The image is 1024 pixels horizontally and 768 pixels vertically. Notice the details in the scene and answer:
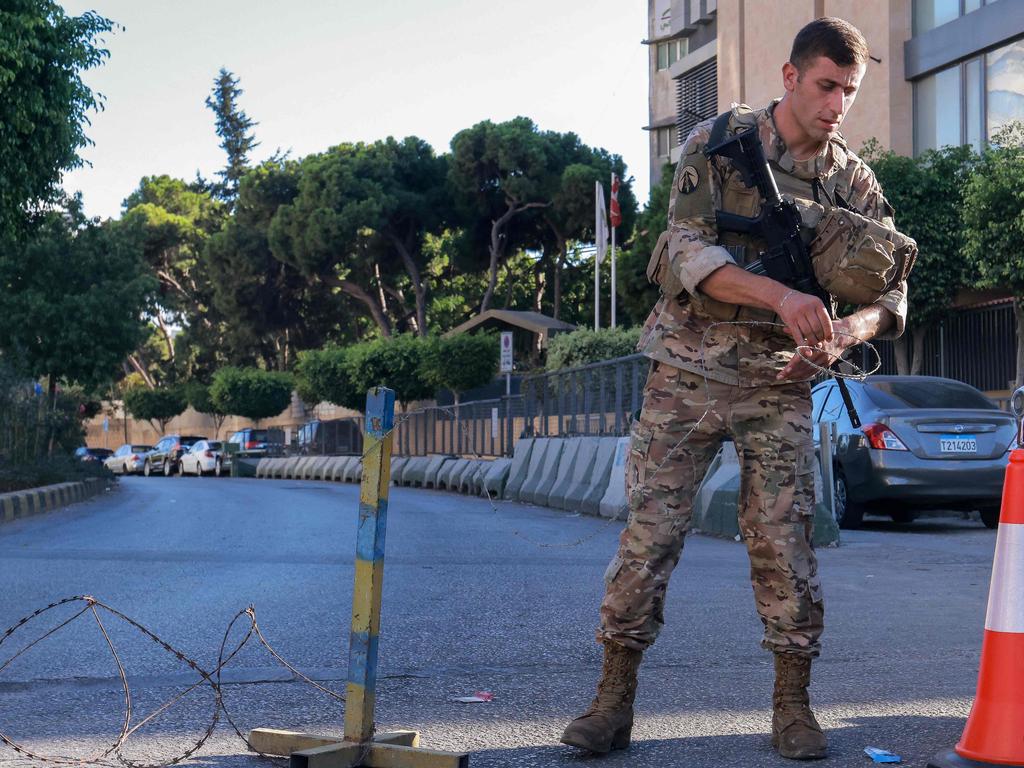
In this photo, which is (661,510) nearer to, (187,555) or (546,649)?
(546,649)

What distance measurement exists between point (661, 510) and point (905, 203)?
23.0 metres

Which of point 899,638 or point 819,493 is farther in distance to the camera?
point 819,493

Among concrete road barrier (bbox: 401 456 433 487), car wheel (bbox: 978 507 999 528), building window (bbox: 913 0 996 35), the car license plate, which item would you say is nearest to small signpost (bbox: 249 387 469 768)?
the car license plate

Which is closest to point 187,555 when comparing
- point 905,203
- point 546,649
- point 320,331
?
point 546,649

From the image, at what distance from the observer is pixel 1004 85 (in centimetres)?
2553

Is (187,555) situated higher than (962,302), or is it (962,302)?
(962,302)

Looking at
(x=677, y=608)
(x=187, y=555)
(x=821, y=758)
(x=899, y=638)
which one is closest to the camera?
(x=821, y=758)

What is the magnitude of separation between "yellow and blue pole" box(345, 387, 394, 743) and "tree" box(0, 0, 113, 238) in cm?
1702

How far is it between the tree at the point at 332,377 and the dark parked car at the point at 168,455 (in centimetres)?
436

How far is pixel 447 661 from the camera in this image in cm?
548

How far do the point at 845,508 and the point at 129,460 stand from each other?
43.4 meters

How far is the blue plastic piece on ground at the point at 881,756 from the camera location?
12.3 ft

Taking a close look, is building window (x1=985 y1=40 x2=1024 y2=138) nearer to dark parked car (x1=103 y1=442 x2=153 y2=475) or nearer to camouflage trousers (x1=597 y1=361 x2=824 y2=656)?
camouflage trousers (x1=597 y1=361 x2=824 y2=656)

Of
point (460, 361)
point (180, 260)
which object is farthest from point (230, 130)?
point (460, 361)
